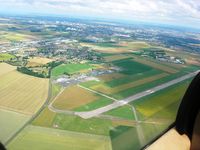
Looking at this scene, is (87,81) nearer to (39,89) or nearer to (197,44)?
(39,89)

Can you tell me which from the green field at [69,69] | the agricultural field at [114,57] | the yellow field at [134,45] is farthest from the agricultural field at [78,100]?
the yellow field at [134,45]

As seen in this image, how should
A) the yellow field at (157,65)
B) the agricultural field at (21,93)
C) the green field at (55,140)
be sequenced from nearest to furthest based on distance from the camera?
the green field at (55,140)
the agricultural field at (21,93)
the yellow field at (157,65)

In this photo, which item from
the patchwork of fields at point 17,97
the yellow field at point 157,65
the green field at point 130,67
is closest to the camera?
the patchwork of fields at point 17,97

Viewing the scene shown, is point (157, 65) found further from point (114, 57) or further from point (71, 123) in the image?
point (71, 123)

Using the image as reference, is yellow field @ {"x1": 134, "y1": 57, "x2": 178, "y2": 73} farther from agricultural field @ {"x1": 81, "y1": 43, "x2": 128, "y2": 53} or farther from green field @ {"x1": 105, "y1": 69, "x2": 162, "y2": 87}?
agricultural field @ {"x1": 81, "y1": 43, "x2": 128, "y2": 53}

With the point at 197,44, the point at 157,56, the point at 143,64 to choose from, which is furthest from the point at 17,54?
the point at 197,44

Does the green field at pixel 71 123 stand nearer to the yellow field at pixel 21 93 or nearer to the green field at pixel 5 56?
the yellow field at pixel 21 93
